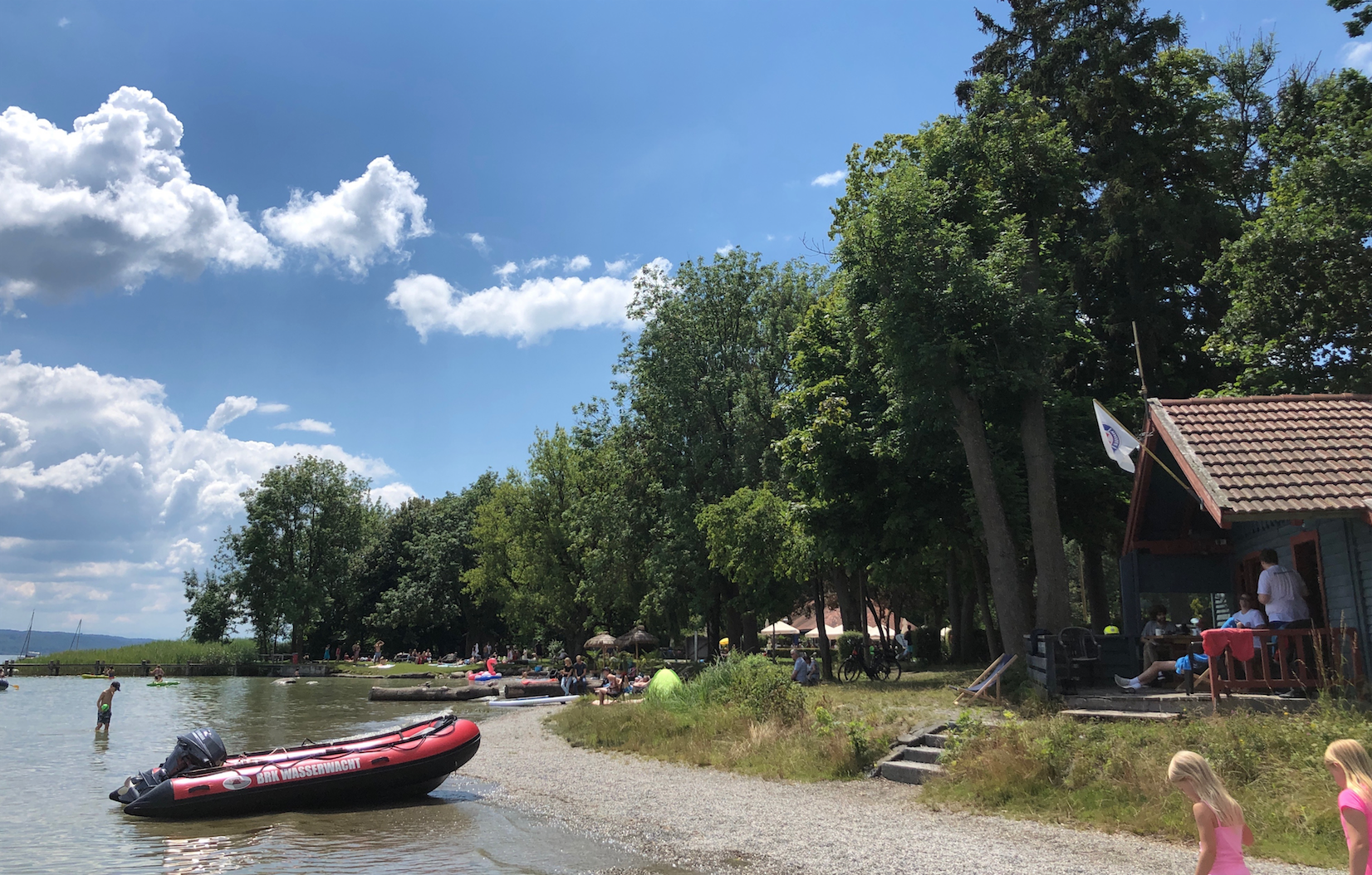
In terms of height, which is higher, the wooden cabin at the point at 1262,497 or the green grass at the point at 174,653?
the wooden cabin at the point at 1262,497

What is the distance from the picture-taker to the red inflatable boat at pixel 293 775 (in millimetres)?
13633

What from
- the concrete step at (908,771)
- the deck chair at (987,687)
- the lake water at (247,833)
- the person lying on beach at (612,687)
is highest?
the deck chair at (987,687)

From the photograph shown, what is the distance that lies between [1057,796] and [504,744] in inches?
544

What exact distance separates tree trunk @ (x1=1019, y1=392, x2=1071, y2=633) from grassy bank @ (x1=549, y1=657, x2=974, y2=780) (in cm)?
272

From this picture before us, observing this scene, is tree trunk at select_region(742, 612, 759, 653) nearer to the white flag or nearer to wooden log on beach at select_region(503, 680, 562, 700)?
wooden log on beach at select_region(503, 680, 562, 700)

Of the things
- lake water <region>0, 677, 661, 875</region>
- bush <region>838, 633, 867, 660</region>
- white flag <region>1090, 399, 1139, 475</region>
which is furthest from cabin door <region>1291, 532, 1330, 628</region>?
bush <region>838, 633, 867, 660</region>

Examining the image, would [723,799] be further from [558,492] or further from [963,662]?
[558,492]

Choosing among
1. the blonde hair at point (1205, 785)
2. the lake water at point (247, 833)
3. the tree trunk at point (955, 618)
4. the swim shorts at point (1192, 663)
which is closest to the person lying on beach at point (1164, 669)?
the swim shorts at point (1192, 663)

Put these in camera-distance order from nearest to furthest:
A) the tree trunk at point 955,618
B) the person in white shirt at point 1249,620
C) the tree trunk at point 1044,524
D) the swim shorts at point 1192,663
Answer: the person in white shirt at point 1249,620
the swim shorts at point 1192,663
the tree trunk at point 1044,524
the tree trunk at point 955,618

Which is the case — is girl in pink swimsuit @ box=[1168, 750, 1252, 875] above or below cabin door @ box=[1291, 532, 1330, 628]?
below

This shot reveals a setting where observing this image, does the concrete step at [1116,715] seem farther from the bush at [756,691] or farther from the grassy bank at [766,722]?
the bush at [756,691]

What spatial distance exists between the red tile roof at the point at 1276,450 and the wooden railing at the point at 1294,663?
1627mm

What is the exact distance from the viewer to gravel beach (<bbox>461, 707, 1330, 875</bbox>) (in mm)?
8250

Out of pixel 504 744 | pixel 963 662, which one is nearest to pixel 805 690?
pixel 504 744
